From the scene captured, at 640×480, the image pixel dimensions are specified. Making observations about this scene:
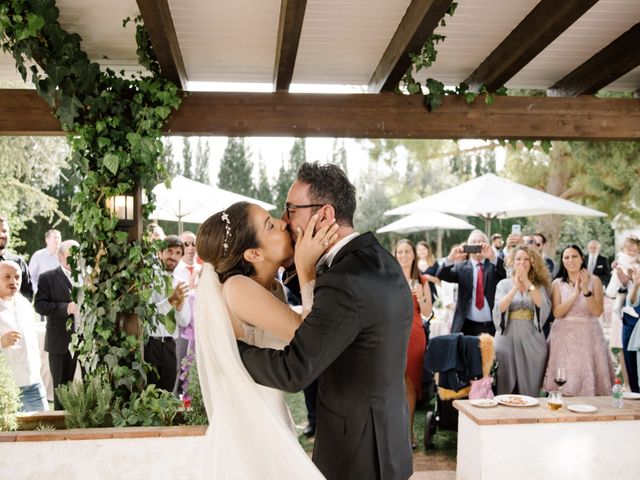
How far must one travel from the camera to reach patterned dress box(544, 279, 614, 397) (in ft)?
17.2

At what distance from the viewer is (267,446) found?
2104mm

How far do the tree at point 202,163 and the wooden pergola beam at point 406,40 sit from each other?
24.7 meters

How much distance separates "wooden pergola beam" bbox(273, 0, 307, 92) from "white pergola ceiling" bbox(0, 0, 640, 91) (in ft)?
0.52

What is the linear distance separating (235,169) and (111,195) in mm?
24650

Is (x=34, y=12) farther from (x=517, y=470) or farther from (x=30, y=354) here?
(x=517, y=470)

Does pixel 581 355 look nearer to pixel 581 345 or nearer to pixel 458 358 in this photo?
pixel 581 345

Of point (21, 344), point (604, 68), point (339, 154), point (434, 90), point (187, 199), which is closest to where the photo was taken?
point (604, 68)

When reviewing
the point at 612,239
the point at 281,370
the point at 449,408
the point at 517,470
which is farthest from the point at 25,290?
the point at 612,239

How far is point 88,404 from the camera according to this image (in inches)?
162


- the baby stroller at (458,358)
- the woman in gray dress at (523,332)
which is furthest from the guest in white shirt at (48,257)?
the woman in gray dress at (523,332)

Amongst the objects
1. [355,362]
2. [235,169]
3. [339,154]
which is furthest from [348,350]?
[339,154]

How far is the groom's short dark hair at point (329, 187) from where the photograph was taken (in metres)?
1.96

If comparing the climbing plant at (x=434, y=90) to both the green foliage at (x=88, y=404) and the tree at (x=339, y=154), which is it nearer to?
the green foliage at (x=88, y=404)

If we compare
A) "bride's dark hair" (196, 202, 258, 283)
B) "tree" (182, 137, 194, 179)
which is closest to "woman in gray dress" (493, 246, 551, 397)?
"bride's dark hair" (196, 202, 258, 283)
